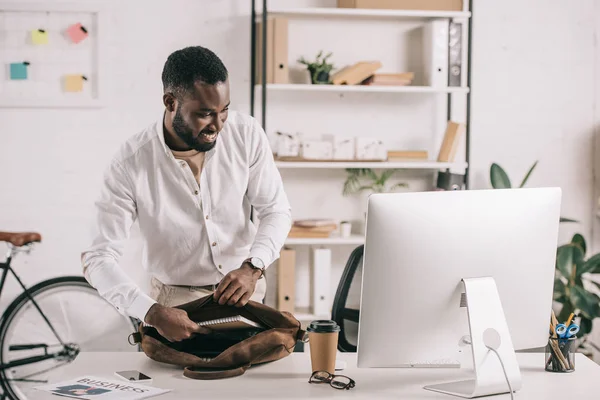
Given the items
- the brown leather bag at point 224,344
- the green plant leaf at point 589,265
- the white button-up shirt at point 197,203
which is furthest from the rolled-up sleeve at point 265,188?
the green plant leaf at point 589,265

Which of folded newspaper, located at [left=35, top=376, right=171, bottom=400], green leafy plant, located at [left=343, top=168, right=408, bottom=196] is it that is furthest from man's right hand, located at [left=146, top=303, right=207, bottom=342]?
green leafy plant, located at [left=343, top=168, right=408, bottom=196]

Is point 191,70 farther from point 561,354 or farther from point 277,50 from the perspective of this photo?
point 277,50

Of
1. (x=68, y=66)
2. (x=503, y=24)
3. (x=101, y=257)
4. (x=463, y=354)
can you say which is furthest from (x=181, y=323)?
(x=503, y=24)

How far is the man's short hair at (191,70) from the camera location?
212 cm

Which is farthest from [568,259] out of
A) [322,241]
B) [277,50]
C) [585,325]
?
[277,50]

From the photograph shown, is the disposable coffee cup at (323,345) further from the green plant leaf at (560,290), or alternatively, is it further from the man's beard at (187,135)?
the green plant leaf at (560,290)

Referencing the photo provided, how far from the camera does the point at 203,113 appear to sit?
2.12 meters

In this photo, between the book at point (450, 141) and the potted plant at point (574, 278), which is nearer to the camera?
the potted plant at point (574, 278)

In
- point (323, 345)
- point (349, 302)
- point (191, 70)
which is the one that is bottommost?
point (349, 302)

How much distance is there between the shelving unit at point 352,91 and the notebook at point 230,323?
5.47ft

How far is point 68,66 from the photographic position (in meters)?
3.65

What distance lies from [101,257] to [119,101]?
1763 mm

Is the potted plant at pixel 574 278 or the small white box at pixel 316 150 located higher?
the small white box at pixel 316 150

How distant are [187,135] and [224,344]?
25.1 inches
